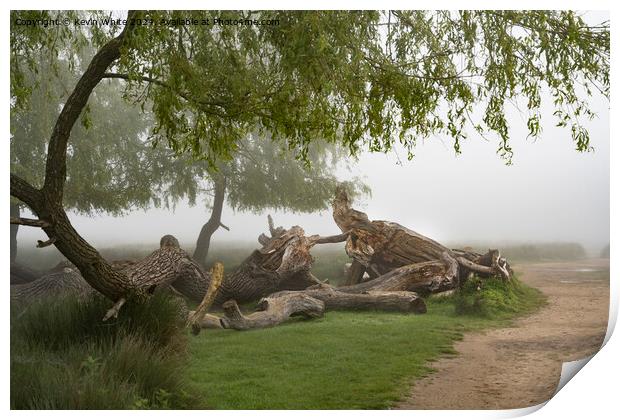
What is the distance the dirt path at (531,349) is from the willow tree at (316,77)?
1270mm

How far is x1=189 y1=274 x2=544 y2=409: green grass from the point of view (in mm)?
5980

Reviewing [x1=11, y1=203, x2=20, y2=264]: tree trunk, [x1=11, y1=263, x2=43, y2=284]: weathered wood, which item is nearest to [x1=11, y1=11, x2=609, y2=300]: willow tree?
[x1=11, y1=203, x2=20, y2=264]: tree trunk

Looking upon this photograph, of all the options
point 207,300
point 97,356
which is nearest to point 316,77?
point 207,300

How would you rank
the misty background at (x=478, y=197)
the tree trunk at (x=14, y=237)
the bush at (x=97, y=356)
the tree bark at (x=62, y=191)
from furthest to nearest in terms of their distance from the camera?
the misty background at (x=478, y=197)
the tree trunk at (x=14, y=237)
the tree bark at (x=62, y=191)
the bush at (x=97, y=356)

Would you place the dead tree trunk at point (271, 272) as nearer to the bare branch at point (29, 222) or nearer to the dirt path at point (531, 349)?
the bare branch at point (29, 222)

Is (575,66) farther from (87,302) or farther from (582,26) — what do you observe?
(87,302)

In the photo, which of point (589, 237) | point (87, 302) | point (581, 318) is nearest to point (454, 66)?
point (589, 237)

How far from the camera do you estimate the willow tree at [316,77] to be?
5805 mm

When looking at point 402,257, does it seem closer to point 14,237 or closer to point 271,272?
point 271,272

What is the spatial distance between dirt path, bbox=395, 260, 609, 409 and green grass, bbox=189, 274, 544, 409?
0.16 metres

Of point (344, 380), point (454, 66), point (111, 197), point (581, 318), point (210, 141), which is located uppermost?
point (454, 66)

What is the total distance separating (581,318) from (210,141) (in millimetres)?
3824

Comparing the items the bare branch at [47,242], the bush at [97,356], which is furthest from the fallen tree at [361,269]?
the bare branch at [47,242]

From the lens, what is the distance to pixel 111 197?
20.5 ft
